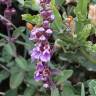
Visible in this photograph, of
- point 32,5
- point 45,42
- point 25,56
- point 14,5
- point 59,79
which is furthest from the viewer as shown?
point 14,5

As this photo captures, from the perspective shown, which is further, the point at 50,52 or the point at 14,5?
the point at 14,5

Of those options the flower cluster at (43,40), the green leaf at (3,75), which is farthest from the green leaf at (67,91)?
the green leaf at (3,75)

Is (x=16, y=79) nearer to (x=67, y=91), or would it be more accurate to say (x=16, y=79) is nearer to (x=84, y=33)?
(x=67, y=91)

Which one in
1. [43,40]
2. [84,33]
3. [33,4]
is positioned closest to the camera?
[43,40]

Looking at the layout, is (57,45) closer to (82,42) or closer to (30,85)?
(82,42)

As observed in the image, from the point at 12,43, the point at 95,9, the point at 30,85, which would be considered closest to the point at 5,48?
the point at 12,43

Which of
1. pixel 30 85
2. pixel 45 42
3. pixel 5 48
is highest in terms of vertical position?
pixel 45 42

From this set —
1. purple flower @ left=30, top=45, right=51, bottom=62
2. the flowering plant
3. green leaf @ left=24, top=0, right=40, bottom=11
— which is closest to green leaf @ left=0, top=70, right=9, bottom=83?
the flowering plant

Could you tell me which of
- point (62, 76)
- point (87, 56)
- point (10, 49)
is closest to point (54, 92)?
point (62, 76)
